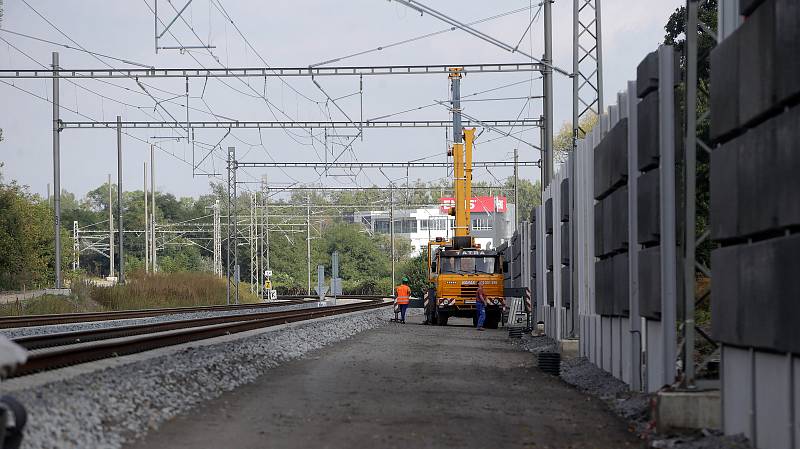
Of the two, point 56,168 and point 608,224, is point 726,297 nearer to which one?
point 608,224

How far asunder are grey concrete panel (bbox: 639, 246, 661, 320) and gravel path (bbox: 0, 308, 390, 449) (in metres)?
5.21

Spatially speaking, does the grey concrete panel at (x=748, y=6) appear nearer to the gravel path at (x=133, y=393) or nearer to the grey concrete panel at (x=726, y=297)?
the grey concrete panel at (x=726, y=297)

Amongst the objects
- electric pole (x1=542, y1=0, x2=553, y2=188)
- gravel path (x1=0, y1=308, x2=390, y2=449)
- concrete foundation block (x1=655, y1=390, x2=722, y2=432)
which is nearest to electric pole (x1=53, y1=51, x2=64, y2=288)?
electric pole (x1=542, y1=0, x2=553, y2=188)

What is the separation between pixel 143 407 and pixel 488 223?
136 metres

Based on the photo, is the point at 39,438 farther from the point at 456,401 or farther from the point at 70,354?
the point at 70,354

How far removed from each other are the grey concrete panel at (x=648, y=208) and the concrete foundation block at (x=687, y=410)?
7.85 feet

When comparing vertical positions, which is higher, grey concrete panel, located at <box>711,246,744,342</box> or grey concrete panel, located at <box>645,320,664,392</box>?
grey concrete panel, located at <box>711,246,744,342</box>

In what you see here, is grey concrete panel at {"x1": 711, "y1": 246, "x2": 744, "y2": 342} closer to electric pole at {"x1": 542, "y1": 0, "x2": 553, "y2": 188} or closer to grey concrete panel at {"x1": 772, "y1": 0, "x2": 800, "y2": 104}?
grey concrete panel at {"x1": 772, "y1": 0, "x2": 800, "y2": 104}

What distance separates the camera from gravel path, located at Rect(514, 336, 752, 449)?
10547mm

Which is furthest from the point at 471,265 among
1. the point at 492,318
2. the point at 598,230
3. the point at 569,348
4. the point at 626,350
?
the point at 626,350

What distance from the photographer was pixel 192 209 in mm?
159375

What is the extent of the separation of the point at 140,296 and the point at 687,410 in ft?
168

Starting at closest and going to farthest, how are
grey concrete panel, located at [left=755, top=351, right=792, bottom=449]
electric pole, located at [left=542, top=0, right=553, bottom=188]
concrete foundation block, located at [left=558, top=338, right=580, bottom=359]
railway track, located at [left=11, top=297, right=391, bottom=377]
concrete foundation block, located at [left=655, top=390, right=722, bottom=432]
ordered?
grey concrete panel, located at [left=755, top=351, right=792, bottom=449], concrete foundation block, located at [left=655, top=390, right=722, bottom=432], railway track, located at [left=11, top=297, right=391, bottom=377], concrete foundation block, located at [left=558, top=338, right=580, bottom=359], electric pole, located at [left=542, top=0, right=553, bottom=188]

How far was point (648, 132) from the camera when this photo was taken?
46.3 feet
